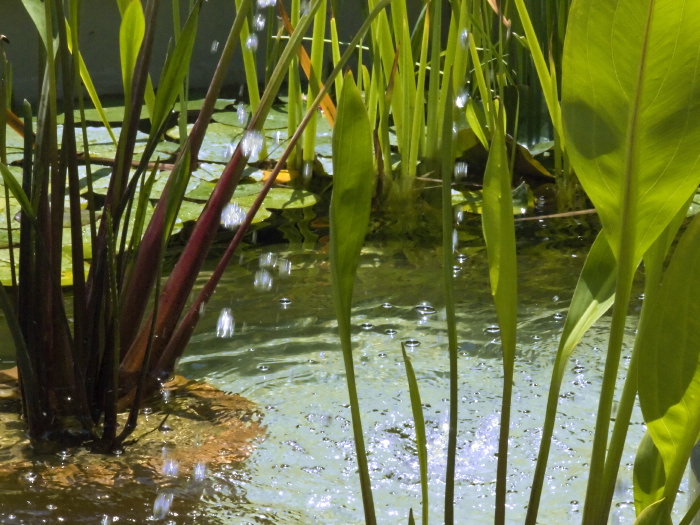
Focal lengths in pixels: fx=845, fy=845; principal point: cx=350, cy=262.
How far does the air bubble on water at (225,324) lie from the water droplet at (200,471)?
403mm

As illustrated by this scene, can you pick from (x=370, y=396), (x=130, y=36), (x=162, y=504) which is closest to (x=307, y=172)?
(x=370, y=396)

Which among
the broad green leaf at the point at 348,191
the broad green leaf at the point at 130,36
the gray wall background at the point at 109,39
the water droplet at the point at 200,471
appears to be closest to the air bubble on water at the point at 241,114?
the gray wall background at the point at 109,39

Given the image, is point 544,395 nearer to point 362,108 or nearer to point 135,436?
point 135,436

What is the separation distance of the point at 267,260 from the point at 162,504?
0.86 metres

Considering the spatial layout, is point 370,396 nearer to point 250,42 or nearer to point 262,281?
point 262,281

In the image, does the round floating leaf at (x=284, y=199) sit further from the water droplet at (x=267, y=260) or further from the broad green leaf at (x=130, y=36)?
the broad green leaf at (x=130, y=36)

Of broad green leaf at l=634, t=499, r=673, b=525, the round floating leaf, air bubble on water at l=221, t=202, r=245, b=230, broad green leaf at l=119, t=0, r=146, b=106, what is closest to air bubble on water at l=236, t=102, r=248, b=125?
the round floating leaf

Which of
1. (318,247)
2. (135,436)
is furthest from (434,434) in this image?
(318,247)

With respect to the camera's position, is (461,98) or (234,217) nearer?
(234,217)

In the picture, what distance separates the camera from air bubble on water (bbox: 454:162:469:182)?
7.59 feet

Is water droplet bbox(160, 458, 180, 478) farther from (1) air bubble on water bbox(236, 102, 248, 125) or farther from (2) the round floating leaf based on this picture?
(1) air bubble on water bbox(236, 102, 248, 125)

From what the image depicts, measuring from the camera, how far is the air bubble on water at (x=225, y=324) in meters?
1.27

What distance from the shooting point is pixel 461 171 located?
2.35m

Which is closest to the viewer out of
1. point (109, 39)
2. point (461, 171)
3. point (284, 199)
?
point (284, 199)
